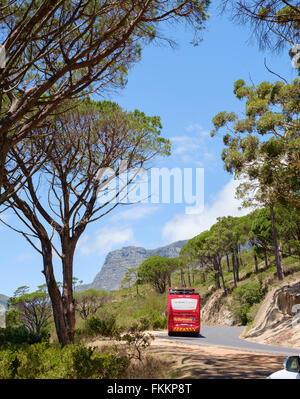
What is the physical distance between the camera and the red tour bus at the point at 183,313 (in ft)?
81.5

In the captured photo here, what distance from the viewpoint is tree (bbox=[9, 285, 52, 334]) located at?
1929 inches

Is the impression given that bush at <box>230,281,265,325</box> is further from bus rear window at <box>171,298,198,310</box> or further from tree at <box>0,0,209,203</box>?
tree at <box>0,0,209,203</box>

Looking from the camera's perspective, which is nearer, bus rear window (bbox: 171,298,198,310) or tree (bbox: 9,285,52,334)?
bus rear window (bbox: 171,298,198,310)

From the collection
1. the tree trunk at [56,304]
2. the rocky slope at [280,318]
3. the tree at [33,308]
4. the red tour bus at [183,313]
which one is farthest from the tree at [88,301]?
the tree trunk at [56,304]

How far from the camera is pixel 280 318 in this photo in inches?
755

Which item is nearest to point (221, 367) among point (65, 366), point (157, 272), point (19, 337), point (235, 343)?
point (65, 366)

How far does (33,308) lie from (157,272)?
2284 centimetres

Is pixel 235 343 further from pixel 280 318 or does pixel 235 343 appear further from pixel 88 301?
pixel 88 301

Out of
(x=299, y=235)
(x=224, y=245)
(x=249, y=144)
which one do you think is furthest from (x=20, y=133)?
(x=224, y=245)

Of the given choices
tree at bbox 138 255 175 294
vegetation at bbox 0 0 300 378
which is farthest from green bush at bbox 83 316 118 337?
tree at bbox 138 255 175 294

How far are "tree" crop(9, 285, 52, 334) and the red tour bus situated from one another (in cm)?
2824

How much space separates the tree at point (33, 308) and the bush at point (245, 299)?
2489cm
